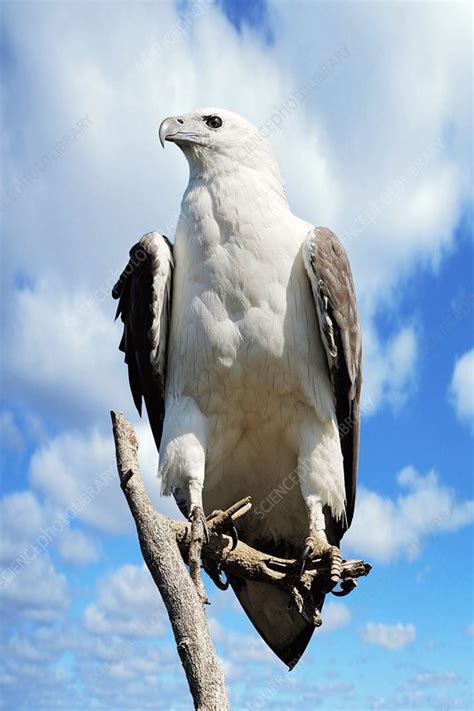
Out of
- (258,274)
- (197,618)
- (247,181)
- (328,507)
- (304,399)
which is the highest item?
(247,181)

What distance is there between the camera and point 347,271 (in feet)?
21.5

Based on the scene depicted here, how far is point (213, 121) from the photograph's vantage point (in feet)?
22.4

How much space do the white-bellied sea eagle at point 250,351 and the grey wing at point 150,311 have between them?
12 mm

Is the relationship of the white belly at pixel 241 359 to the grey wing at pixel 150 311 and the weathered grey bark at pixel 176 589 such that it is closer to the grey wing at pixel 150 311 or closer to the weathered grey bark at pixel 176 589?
the grey wing at pixel 150 311

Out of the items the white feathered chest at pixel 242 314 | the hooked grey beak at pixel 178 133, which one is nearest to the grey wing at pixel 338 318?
the white feathered chest at pixel 242 314

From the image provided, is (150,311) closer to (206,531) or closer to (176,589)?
(206,531)

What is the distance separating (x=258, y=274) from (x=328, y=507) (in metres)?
1.86

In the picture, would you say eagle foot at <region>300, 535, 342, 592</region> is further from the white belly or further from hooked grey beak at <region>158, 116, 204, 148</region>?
hooked grey beak at <region>158, 116, 204, 148</region>

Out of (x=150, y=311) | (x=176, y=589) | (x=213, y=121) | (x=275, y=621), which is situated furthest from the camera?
(x=213, y=121)

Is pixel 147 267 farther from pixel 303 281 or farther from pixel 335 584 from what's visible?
pixel 335 584

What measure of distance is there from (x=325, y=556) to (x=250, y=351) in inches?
59.0

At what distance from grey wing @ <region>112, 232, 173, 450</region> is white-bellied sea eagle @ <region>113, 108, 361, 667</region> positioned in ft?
0.04

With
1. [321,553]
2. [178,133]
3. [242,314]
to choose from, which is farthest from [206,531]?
[178,133]

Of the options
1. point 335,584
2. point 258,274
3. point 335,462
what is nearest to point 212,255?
point 258,274
